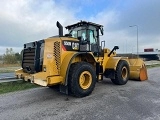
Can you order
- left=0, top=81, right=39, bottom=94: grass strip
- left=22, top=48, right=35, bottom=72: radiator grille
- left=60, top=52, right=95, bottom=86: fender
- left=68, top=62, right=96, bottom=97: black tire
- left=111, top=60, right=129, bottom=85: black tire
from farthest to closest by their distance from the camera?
left=111, top=60, right=129, bottom=85: black tire → left=0, top=81, right=39, bottom=94: grass strip → left=22, top=48, right=35, bottom=72: radiator grille → left=68, top=62, right=96, bottom=97: black tire → left=60, top=52, right=95, bottom=86: fender

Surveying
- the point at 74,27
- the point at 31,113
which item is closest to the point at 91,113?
the point at 31,113

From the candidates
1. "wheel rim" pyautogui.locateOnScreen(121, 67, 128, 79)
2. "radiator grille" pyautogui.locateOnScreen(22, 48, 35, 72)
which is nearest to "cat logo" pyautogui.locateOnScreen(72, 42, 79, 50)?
"radiator grille" pyautogui.locateOnScreen(22, 48, 35, 72)

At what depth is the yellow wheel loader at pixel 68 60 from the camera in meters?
6.28

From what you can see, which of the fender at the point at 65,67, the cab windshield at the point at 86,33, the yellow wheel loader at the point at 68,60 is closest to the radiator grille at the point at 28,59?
the yellow wheel loader at the point at 68,60

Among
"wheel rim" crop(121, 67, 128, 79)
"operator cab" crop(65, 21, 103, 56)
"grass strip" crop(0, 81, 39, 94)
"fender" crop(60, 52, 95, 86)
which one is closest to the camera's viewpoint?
"fender" crop(60, 52, 95, 86)

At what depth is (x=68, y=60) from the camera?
6340 mm

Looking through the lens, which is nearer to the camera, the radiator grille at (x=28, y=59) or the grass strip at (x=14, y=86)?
the radiator grille at (x=28, y=59)

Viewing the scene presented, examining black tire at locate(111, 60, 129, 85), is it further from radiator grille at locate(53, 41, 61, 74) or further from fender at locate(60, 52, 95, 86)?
radiator grille at locate(53, 41, 61, 74)

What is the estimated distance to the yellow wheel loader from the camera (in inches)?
247

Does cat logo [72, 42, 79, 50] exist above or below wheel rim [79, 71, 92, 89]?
above

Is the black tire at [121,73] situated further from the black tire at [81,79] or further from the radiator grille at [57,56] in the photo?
the radiator grille at [57,56]

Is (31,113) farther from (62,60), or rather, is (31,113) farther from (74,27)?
(74,27)

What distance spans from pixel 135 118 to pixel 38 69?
3622mm

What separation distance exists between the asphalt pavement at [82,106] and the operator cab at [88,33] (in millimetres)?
2013
